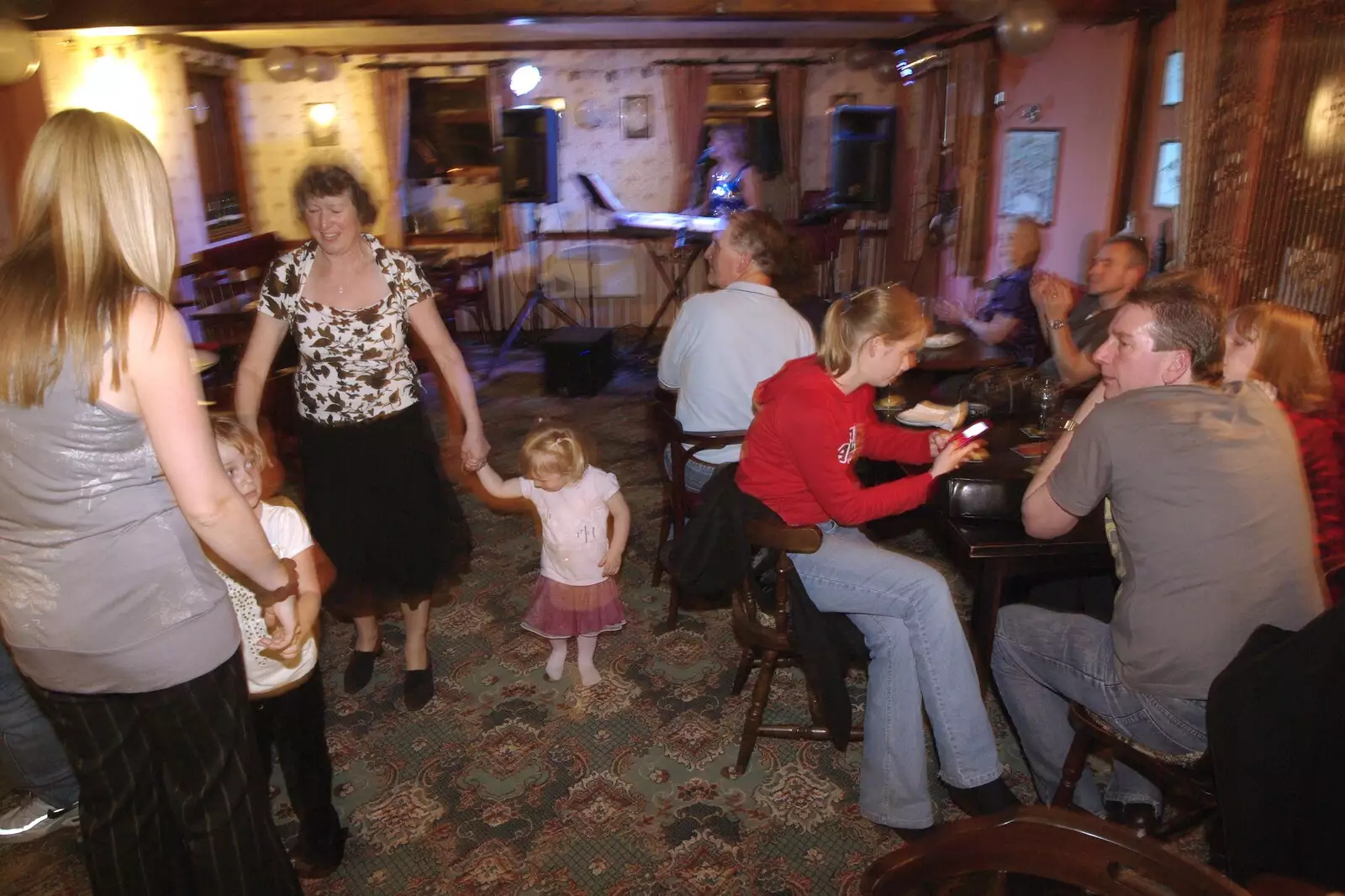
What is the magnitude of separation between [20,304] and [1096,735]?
7.07 feet

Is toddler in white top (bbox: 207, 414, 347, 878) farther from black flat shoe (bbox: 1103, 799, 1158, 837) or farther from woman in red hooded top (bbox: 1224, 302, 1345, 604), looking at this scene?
woman in red hooded top (bbox: 1224, 302, 1345, 604)

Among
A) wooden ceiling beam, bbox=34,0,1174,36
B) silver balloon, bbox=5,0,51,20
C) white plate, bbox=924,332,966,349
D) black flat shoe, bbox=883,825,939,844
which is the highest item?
wooden ceiling beam, bbox=34,0,1174,36

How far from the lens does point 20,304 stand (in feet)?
4.12

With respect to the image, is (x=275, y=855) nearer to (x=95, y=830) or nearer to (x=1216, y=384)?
(x=95, y=830)

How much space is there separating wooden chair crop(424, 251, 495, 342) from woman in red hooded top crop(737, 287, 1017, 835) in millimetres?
5963

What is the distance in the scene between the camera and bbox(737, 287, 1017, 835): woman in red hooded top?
2.11m

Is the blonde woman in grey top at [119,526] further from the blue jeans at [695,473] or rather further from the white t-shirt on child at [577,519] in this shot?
the blue jeans at [695,473]

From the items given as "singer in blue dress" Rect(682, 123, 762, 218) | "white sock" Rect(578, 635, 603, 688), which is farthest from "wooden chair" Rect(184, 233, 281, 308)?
"white sock" Rect(578, 635, 603, 688)

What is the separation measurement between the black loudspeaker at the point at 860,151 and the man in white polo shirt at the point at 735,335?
632 cm

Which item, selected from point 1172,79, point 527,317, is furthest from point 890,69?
point 527,317

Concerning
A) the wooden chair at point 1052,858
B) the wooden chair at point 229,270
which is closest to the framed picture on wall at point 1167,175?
the wooden chair at point 1052,858

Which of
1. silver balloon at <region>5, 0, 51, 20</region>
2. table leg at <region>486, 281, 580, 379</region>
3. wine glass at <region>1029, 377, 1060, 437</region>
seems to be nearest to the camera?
wine glass at <region>1029, 377, 1060, 437</region>

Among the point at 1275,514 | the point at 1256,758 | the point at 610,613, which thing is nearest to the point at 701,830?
the point at 610,613

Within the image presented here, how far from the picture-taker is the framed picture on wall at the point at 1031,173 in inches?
289
